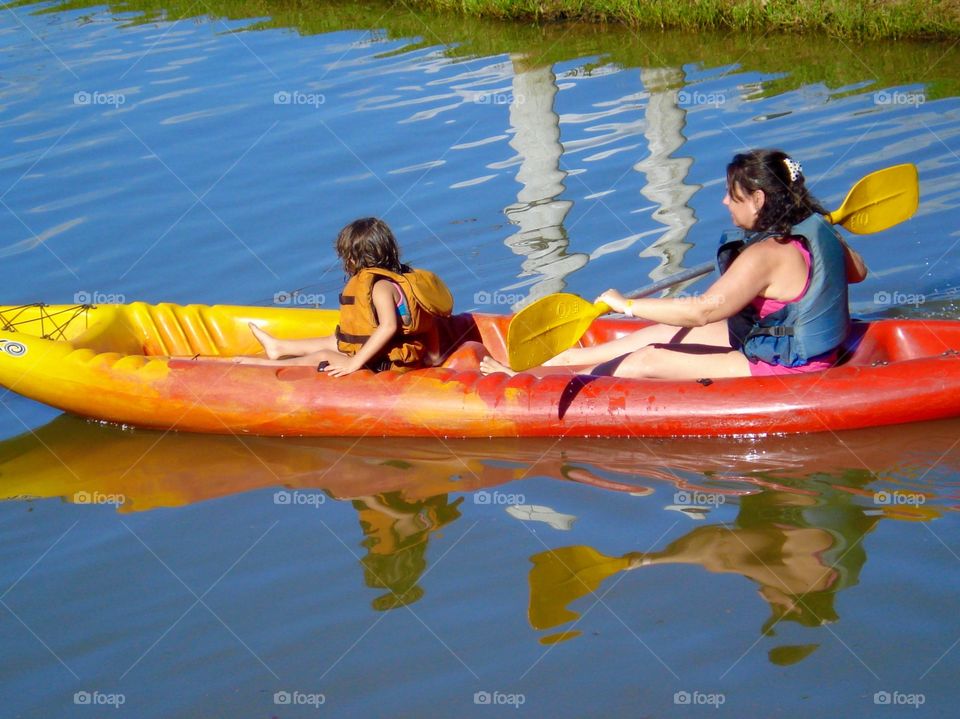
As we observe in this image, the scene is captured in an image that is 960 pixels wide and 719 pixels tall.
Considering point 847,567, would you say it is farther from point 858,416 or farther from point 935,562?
point 858,416

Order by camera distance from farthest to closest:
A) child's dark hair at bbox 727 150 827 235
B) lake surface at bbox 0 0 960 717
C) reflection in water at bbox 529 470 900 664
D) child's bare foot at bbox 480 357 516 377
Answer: child's bare foot at bbox 480 357 516 377
child's dark hair at bbox 727 150 827 235
reflection in water at bbox 529 470 900 664
lake surface at bbox 0 0 960 717

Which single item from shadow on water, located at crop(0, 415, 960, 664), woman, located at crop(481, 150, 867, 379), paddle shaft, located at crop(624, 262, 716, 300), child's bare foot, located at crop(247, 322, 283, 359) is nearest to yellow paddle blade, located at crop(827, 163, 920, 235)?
woman, located at crop(481, 150, 867, 379)

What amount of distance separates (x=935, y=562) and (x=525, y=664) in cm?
136

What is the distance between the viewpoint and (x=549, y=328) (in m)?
4.88

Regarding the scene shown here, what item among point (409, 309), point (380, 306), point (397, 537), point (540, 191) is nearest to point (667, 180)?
point (540, 191)

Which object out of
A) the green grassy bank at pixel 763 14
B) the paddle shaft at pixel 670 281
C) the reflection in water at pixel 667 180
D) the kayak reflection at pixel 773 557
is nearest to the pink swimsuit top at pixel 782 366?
the paddle shaft at pixel 670 281

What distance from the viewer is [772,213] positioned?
183 inches

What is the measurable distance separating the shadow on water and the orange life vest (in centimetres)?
41

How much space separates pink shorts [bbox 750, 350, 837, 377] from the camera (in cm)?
496

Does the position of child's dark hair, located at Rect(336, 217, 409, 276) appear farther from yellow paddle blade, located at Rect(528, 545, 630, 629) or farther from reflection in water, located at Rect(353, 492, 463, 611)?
yellow paddle blade, located at Rect(528, 545, 630, 629)

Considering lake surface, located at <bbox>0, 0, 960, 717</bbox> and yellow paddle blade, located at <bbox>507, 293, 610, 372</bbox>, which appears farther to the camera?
yellow paddle blade, located at <bbox>507, 293, 610, 372</bbox>

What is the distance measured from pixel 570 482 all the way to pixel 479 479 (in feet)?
1.23

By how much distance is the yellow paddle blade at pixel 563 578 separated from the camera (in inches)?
156

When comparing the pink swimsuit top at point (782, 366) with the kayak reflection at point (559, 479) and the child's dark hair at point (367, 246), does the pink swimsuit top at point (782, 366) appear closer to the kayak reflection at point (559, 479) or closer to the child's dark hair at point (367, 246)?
the kayak reflection at point (559, 479)
